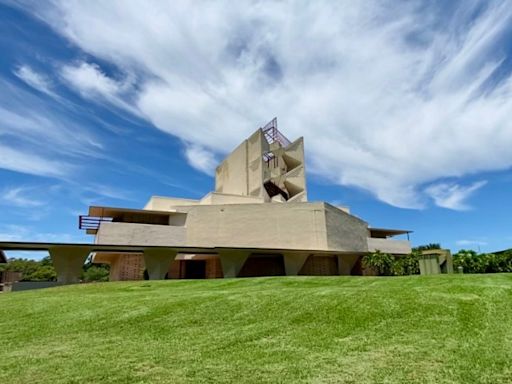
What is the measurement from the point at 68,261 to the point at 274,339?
68.6ft

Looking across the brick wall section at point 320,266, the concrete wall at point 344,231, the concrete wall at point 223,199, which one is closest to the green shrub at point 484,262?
the concrete wall at point 344,231

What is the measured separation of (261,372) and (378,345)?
239 centimetres

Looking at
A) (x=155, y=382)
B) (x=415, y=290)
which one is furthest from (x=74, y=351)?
(x=415, y=290)

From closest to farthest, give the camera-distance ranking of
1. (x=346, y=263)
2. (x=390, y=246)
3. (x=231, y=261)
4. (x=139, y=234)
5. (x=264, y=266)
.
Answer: (x=231, y=261)
(x=139, y=234)
(x=264, y=266)
(x=346, y=263)
(x=390, y=246)

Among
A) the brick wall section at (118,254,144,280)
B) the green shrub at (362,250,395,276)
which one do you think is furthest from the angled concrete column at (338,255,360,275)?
the brick wall section at (118,254,144,280)

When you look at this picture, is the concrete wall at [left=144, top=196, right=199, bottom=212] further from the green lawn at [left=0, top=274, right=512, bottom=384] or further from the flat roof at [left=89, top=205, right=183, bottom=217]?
the green lawn at [left=0, top=274, right=512, bottom=384]

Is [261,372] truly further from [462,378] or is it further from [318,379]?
[462,378]

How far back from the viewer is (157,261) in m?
26.9

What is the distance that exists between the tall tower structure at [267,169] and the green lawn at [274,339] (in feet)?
109

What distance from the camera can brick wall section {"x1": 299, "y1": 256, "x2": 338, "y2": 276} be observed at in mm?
36106

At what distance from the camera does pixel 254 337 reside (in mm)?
7414

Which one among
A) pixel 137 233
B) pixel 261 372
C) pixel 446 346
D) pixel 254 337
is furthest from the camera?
pixel 137 233

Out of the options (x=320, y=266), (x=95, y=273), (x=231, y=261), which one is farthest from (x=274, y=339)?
(x=95, y=273)

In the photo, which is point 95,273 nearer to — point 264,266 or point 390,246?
point 264,266
